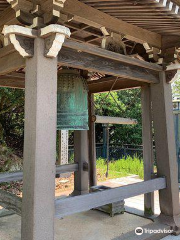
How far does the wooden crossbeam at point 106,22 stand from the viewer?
8.58 ft

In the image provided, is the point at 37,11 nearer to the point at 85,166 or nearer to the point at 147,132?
the point at 147,132

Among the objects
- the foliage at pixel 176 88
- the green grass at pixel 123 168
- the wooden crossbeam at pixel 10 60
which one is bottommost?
the green grass at pixel 123 168

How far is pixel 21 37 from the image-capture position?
2250mm

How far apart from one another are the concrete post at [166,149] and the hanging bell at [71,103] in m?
1.16

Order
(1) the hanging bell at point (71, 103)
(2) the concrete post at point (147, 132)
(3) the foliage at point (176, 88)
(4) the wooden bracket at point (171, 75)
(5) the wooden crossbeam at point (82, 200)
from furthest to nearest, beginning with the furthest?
(3) the foliage at point (176, 88) → (2) the concrete post at point (147, 132) → (4) the wooden bracket at point (171, 75) → (1) the hanging bell at point (71, 103) → (5) the wooden crossbeam at point (82, 200)

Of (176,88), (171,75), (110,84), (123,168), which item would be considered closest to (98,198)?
(171,75)

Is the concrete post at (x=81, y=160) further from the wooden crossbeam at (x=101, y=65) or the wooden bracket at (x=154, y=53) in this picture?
the wooden bracket at (x=154, y=53)

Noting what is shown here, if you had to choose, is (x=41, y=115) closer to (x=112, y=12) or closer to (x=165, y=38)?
(x=112, y=12)

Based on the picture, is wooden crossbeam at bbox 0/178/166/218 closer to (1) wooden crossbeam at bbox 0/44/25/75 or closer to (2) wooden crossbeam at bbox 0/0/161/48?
(1) wooden crossbeam at bbox 0/44/25/75

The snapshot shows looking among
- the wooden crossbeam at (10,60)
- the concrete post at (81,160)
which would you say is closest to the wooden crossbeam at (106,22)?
the wooden crossbeam at (10,60)

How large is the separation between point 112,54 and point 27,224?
6.80 feet

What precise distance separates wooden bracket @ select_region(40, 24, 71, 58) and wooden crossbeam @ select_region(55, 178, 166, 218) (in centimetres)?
148

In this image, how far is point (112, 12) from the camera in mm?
2910

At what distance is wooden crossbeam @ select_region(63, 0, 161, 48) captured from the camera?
2.62 meters
